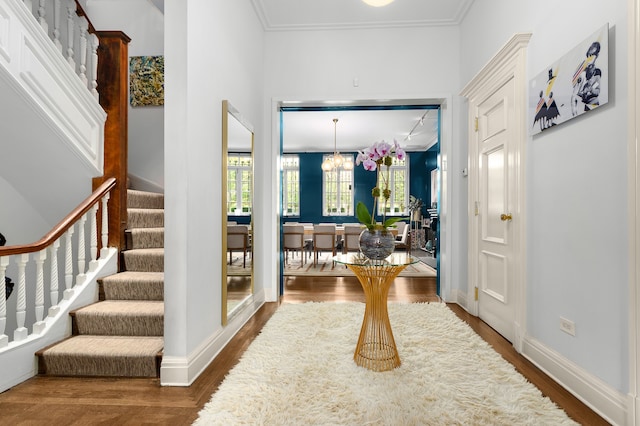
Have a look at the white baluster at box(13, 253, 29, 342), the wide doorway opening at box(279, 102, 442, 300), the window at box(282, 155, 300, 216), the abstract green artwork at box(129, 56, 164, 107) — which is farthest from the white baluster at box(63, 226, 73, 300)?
the window at box(282, 155, 300, 216)

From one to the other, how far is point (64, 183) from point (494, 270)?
3877 mm

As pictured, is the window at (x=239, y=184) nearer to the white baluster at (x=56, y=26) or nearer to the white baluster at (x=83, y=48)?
the white baluster at (x=83, y=48)

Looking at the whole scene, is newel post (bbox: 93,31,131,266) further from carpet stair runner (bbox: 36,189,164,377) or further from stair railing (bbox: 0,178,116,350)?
carpet stair runner (bbox: 36,189,164,377)

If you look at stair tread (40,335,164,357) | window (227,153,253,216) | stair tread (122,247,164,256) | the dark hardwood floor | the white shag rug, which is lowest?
the dark hardwood floor

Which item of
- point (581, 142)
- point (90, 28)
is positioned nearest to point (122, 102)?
point (90, 28)

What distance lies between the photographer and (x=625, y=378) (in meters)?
1.65

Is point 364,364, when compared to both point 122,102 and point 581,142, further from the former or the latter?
point 122,102

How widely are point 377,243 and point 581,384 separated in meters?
1.33

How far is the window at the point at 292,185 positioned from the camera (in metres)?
11.0

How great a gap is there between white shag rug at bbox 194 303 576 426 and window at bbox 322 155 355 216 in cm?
810

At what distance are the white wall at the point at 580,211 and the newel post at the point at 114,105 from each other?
336 centimetres

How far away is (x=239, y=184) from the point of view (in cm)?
328

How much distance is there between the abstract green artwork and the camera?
4.32 metres

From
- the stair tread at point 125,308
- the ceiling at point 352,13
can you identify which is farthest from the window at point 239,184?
the ceiling at point 352,13
